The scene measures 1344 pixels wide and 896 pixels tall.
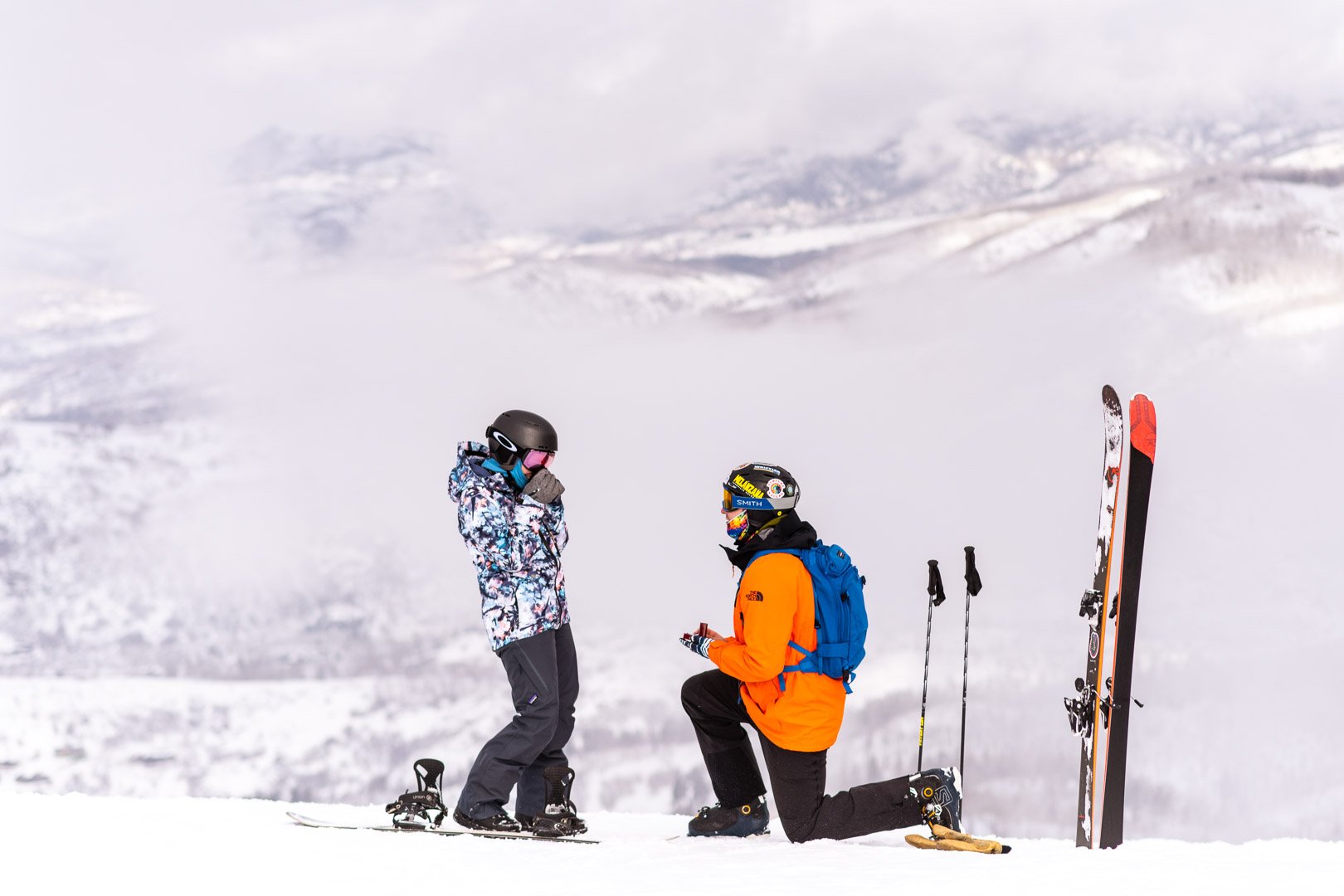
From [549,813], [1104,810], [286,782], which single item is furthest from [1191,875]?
[286,782]

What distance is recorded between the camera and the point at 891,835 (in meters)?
5.12

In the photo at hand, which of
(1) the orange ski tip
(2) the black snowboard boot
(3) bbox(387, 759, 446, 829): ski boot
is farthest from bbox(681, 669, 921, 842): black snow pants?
(1) the orange ski tip

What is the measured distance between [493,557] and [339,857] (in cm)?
129

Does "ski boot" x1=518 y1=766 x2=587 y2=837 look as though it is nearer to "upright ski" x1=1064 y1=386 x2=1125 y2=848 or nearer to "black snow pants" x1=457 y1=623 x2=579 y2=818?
"black snow pants" x1=457 y1=623 x2=579 y2=818

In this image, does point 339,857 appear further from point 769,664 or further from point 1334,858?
point 1334,858

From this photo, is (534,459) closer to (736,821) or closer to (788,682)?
(788,682)

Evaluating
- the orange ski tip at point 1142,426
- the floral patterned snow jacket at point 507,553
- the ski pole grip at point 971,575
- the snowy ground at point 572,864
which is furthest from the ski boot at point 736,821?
the orange ski tip at point 1142,426

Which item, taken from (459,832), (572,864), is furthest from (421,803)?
(572,864)

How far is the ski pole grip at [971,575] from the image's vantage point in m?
4.91

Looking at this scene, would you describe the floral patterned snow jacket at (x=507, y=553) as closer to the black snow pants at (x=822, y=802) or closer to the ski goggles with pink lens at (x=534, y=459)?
the ski goggles with pink lens at (x=534, y=459)

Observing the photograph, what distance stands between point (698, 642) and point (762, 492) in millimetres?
654

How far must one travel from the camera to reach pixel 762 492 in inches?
177

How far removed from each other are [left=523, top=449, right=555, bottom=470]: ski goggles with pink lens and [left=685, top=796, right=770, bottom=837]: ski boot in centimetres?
163

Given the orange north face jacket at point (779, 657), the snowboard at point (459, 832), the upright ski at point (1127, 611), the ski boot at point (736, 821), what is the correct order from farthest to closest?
the ski boot at point (736, 821) → the snowboard at point (459, 832) → the upright ski at point (1127, 611) → the orange north face jacket at point (779, 657)
